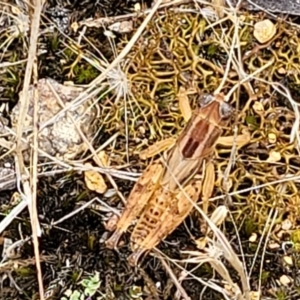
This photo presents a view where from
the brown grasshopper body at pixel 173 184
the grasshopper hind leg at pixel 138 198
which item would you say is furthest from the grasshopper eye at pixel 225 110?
the grasshopper hind leg at pixel 138 198

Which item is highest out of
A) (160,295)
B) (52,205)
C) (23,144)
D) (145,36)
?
(145,36)

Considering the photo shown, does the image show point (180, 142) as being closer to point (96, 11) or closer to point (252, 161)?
point (252, 161)

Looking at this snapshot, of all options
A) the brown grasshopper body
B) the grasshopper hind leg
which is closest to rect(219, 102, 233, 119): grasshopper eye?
the brown grasshopper body

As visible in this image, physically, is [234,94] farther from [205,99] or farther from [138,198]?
[138,198]

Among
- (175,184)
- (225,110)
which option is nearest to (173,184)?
(175,184)

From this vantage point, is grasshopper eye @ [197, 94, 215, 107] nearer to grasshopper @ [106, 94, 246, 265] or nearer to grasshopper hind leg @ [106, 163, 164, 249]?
grasshopper @ [106, 94, 246, 265]

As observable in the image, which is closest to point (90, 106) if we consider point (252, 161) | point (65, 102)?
point (65, 102)

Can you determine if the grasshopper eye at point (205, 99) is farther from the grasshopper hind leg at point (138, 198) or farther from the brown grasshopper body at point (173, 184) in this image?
the grasshopper hind leg at point (138, 198)

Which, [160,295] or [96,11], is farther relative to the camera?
[96,11]
